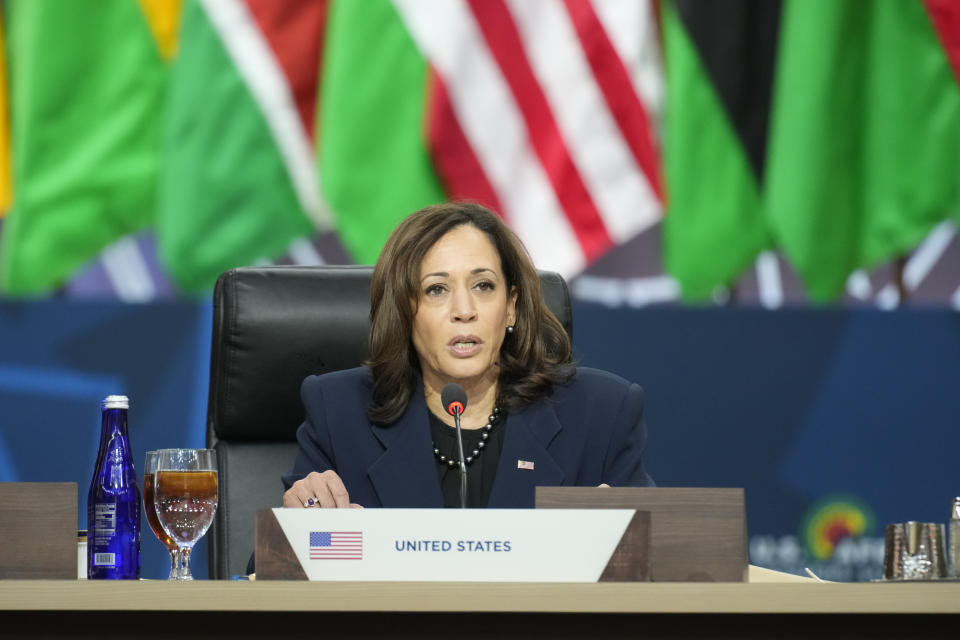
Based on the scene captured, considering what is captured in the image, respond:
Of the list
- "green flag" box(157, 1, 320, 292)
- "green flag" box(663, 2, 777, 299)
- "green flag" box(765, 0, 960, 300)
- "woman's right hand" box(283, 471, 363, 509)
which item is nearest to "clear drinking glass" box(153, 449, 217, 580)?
"woman's right hand" box(283, 471, 363, 509)

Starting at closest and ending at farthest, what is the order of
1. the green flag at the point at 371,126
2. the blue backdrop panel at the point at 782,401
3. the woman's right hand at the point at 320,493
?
the woman's right hand at the point at 320,493 → the blue backdrop panel at the point at 782,401 → the green flag at the point at 371,126

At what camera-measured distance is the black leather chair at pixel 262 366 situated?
78.9 inches

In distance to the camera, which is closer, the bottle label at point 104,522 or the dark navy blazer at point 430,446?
the bottle label at point 104,522

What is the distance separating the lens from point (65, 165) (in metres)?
2.93

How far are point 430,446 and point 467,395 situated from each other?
0.12 m

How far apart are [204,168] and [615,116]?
3.44 feet

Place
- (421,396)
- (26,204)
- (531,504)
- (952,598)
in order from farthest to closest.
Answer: (26,204) < (421,396) < (531,504) < (952,598)

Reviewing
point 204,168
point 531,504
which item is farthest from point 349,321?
point 204,168

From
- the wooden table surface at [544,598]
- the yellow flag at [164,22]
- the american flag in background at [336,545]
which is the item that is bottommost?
the wooden table surface at [544,598]

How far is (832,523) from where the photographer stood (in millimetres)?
2941

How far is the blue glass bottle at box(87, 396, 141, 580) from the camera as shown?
1.33 m

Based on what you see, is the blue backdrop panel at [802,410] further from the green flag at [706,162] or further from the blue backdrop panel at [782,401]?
the green flag at [706,162]

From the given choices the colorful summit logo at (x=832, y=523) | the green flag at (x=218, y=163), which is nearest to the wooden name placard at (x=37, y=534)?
the green flag at (x=218, y=163)

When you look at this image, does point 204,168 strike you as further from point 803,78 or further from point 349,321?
point 803,78
